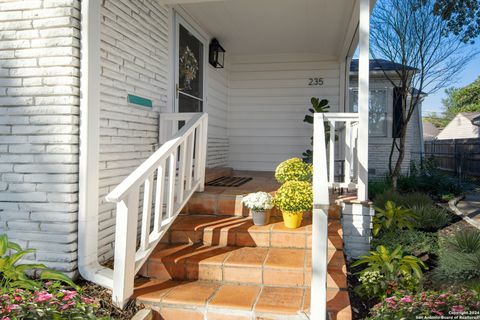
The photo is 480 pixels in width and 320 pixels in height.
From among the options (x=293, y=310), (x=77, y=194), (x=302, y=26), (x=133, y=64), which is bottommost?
(x=293, y=310)

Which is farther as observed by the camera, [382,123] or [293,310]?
[382,123]

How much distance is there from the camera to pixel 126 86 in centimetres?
303

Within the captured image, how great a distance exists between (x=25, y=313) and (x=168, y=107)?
2.48 meters

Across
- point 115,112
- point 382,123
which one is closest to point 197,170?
point 115,112

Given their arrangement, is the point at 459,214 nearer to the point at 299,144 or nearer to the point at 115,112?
the point at 299,144

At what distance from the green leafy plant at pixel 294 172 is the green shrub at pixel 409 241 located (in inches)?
37.9

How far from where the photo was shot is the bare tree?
663 cm

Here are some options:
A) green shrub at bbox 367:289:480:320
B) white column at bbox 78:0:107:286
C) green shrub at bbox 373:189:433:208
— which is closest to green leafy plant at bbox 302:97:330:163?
green shrub at bbox 373:189:433:208

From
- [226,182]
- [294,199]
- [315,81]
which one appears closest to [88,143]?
[294,199]

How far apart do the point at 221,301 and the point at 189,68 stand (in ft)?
10.0

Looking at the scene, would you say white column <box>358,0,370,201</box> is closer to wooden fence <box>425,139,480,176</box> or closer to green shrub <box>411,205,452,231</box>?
green shrub <box>411,205,452,231</box>

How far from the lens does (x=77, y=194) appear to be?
2.50 m

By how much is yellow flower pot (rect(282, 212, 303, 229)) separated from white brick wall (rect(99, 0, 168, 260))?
1416 millimetres

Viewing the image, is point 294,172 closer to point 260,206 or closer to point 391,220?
point 260,206
